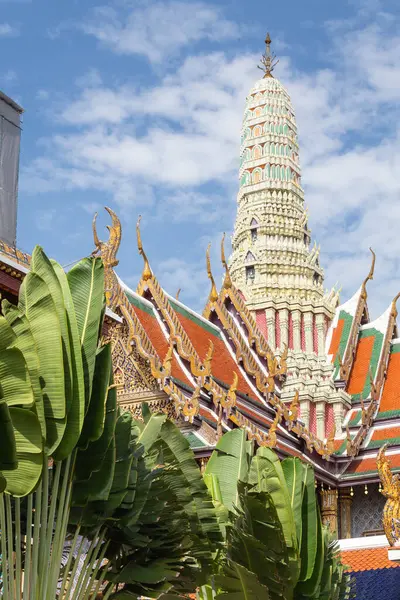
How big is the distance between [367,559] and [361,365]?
7.54m

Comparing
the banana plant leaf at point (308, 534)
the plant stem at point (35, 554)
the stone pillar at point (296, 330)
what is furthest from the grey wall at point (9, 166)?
the stone pillar at point (296, 330)

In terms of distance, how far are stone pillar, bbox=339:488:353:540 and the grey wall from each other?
942 cm

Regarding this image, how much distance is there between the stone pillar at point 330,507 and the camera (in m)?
19.1

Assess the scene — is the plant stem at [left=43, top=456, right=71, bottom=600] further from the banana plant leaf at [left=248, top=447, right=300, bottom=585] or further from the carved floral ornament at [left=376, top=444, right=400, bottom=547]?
the carved floral ornament at [left=376, top=444, right=400, bottom=547]

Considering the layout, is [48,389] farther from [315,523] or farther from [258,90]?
[258,90]

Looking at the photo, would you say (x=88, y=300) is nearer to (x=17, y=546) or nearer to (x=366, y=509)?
(x=17, y=546)

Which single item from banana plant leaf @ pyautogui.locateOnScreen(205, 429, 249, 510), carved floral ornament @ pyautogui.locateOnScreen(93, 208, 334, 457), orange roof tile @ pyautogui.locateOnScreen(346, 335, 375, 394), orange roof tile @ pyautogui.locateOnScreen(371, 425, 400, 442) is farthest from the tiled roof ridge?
orange roof tile @ pyautogui.locateOnScreen(346, 335, 375, 394)

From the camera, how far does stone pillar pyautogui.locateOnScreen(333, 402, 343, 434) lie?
67.8 ft

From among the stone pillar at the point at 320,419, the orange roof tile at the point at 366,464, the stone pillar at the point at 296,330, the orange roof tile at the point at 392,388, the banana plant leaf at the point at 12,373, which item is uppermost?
the stone pillar at the point at 296,330

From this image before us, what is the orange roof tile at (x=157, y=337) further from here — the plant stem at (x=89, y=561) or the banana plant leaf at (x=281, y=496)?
the plant stem at (x=89, y=561)

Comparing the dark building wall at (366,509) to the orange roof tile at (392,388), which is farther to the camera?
the orange roof tile at (392,388)

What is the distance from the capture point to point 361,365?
73.0ft

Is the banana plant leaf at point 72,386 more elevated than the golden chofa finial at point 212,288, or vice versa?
the golden chofa finial at point 212,288

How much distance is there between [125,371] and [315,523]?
300 inches
